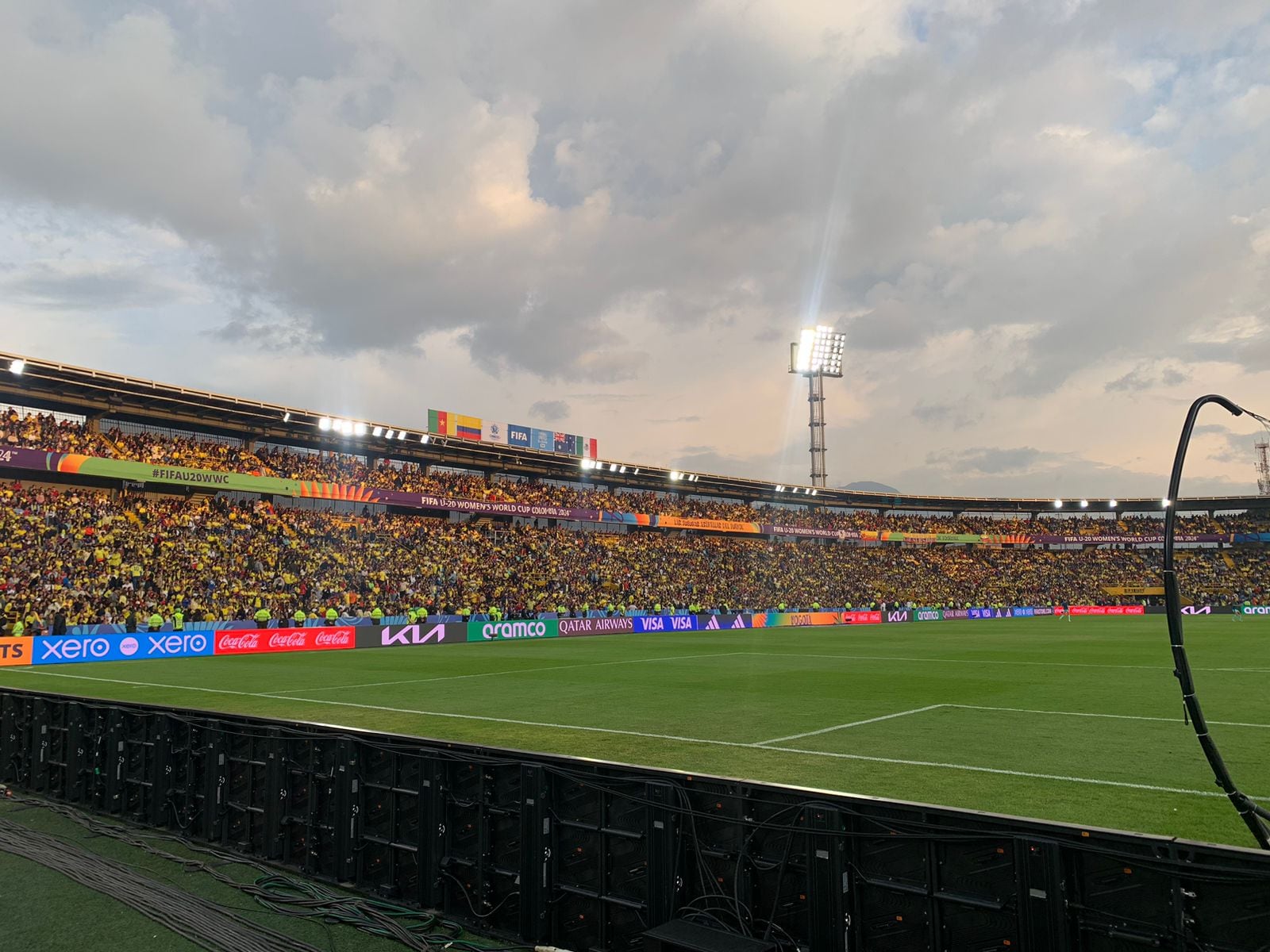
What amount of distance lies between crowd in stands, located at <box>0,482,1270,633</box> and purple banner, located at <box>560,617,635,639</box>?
333 centimetres

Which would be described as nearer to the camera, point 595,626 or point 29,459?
point 29,459

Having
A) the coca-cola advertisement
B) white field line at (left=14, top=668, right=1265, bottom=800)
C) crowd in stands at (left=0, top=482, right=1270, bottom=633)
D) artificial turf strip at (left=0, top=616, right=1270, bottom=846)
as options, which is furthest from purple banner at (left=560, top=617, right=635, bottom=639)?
white field line at (left=14, top=668, right=1265, bottom=800)

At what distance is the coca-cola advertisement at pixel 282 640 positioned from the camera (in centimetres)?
3528

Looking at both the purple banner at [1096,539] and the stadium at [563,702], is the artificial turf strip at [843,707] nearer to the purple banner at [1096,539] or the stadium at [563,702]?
the stadium at [563,702]

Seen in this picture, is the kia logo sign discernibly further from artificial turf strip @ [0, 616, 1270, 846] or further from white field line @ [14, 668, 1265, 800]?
white field line @ [14, 668, 1265, 800]

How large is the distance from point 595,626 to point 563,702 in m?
29.4

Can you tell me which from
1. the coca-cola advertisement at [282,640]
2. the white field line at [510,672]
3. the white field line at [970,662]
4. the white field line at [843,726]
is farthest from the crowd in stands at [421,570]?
the white field line at [843,726]

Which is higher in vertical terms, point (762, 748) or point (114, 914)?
point (114, 914)

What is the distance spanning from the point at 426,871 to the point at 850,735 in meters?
9.41

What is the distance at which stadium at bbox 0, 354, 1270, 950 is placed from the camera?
5.71 meters

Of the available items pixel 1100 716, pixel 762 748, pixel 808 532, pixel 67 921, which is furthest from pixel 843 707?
pixel 808 532

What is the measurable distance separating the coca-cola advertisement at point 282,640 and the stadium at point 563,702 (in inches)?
4.9

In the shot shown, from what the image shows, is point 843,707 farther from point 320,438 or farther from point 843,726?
point 320,438

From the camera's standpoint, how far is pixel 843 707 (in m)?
18.8
